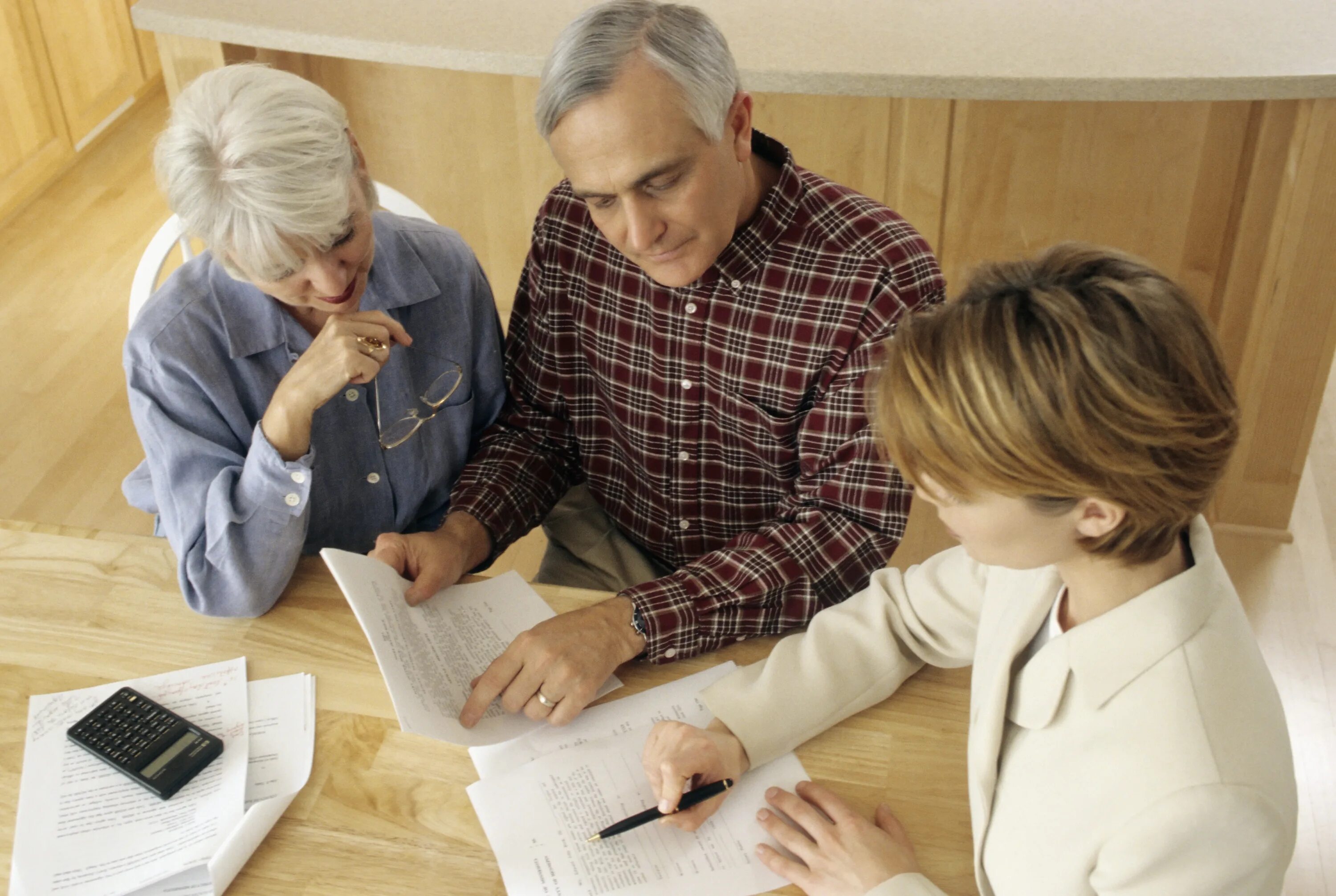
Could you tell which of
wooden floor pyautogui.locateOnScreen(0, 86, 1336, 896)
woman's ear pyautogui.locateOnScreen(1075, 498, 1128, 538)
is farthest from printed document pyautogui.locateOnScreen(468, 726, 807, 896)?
wooden floor pyautogui.locateOnScreen(0, 86, 1336, 896)

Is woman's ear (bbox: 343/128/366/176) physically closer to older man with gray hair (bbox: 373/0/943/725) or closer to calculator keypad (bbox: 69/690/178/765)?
older man with gray hair (bbox: 373/0/943/725)

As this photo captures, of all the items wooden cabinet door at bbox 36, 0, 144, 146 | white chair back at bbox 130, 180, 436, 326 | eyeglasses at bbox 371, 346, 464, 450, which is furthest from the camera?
wooden cabinet door at bbox 36, 0, 144, 146

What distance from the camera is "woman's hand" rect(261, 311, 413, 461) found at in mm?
1302

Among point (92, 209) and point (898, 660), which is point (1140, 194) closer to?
point (898, 660)

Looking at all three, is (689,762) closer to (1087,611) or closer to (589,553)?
(1087,611)

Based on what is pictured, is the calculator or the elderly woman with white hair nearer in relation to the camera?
the calculator

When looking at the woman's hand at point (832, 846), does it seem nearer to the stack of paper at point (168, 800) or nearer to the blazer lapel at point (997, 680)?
the blazer lapel at point (997, 680)

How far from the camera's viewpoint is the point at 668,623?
127 centimetres

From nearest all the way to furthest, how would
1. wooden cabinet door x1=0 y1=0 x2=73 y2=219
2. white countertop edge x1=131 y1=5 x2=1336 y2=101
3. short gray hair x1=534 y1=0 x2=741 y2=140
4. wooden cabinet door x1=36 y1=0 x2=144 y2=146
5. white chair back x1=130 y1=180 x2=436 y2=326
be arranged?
1. short gray hair x1=534 y1=0 x2=741 y2=140
2. white chair back x1=130 y1=180 x2=436 y2=326
3. white countertop edge x1=131 y1=5 x2=1336 y2=101
4. wooden cabinet door x1=0 y1=0 x2=73 y2=219
5. wooden cabinet door x1=36 y1=0 x2=144 y2=146

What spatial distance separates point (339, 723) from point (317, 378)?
0.37 m

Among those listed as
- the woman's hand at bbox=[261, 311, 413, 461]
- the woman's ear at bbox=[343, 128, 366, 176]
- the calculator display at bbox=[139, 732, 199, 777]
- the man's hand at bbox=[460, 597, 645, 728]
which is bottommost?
the calculator display at bbox=[139, 732, 199, 777]

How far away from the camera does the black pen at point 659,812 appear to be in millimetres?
1060

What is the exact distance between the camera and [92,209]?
3.89 m

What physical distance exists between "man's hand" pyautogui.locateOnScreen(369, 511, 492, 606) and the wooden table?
0.07 metres
